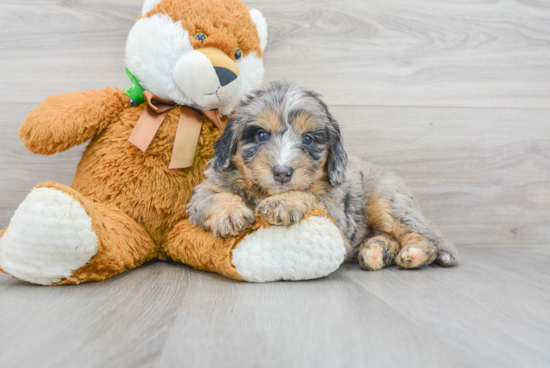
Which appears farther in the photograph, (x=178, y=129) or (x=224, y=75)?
(x=178, y=129)

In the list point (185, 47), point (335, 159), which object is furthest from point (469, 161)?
point (185, 47)

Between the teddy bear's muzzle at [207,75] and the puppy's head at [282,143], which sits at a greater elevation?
the teddy bear's muzzle at [207,75]

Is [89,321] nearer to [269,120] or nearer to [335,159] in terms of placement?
[269,120]

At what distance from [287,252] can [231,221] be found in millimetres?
265

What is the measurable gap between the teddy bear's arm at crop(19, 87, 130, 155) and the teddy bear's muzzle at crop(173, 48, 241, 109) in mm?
415

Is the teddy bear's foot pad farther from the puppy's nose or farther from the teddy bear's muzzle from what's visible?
the teddy bear's muzzle

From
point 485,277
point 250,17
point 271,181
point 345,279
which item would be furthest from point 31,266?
point 485,277

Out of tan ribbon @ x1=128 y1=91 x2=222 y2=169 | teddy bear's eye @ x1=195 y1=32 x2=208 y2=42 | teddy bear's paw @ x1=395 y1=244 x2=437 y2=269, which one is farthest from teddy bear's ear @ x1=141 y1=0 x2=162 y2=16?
teddy bear's paw @ x1=395 y1=244 x2=437 y2=269

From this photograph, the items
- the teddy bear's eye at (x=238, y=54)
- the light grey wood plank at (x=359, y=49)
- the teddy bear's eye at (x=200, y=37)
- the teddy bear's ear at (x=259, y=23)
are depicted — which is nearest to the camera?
the teddy bear's eye at (x=200, y=37)

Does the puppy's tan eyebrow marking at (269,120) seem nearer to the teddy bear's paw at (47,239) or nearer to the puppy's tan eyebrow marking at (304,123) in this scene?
the puppy's tan eyebrow marking at (304,123)

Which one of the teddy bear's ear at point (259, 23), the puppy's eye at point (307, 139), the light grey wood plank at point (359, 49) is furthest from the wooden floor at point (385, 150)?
the puppy's eye at point (307, 139)

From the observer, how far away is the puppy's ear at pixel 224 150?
6.23 feet

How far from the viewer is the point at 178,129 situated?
2051 millimetres

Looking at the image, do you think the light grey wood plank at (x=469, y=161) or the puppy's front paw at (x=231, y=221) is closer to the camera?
the puppy's front paw at (x=231, y=221)
